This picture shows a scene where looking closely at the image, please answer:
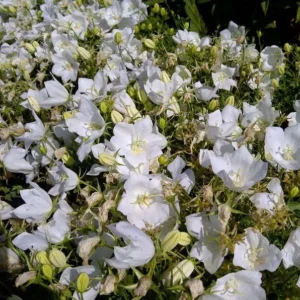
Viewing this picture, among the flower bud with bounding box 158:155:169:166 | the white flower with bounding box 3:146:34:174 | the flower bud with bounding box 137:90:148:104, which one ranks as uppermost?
the flower bud with bounding box 137:90:148:104

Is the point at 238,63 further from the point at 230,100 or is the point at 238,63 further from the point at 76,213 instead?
the point at 76,213

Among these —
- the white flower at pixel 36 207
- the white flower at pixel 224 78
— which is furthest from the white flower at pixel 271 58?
the white flower at pixel 36 207

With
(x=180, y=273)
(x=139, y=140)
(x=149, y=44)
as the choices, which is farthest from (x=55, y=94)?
(x=180, y=273)

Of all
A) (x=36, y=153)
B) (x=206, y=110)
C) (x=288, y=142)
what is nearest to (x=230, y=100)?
(x=206, y=110)

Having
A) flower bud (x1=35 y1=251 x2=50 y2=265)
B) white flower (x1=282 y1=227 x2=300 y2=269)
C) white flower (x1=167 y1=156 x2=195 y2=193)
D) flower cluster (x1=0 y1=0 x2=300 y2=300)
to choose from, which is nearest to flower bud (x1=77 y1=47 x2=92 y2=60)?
flower cluster (x1=0 y1=0 x2=300 y2=300)

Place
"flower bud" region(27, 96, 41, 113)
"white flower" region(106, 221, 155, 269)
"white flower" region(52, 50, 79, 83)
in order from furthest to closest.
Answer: "white flower" region(52, 50, 79, 83) → "flower bud" region(27, 96, 41, 113) → "white flower" region(106, 221, 155, 269)

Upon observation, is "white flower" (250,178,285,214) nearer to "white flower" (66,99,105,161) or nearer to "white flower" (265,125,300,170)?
"white flower" (265,125,300,170)
